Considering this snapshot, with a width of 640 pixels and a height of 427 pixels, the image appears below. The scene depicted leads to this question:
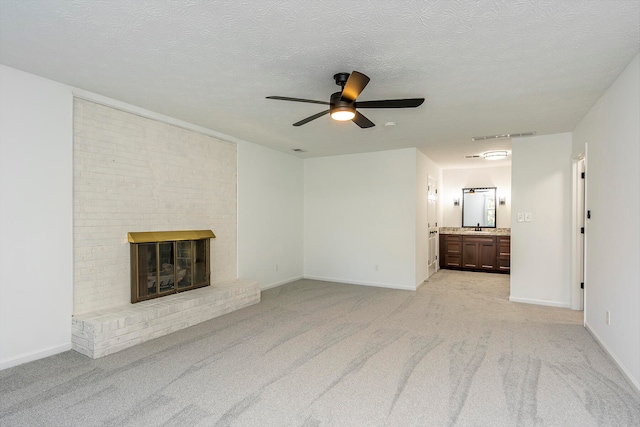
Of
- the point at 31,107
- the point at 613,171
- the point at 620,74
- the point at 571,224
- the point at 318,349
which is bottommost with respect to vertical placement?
the point at 318,349

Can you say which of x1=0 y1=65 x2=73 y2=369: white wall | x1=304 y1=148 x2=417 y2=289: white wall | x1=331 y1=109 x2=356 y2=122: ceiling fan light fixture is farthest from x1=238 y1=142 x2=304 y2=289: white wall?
x1=331 y1=109 x2=356 y2=122: ceiling fan light fixture

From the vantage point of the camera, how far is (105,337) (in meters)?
3.12

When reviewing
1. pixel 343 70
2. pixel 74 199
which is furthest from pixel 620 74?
pixel 74 199

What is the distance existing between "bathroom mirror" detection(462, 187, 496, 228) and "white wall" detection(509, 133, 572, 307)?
10.1 ft

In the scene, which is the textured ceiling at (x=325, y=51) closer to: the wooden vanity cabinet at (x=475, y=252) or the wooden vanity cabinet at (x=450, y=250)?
the wooden vanity cabinet at (x=475, y=252)

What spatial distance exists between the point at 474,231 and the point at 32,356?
317 inches

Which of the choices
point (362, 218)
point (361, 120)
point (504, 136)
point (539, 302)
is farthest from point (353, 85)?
point (539, 302)

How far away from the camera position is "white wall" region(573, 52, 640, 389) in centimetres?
254

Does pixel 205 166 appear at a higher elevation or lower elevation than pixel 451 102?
lower

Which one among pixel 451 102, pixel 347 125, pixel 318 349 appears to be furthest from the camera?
pixel 347 125

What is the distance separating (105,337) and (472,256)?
23.5ft

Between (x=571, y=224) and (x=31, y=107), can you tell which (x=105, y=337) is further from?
(x=571, y=224)

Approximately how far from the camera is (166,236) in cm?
410

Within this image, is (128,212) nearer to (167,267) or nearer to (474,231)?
(167,267)
